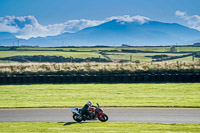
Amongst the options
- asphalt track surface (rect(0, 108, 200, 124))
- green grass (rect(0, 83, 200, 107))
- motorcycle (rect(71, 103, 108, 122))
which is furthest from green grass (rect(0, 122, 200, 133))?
green grass (rect(0, 83, 200, 107))

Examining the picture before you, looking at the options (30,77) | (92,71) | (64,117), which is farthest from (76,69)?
(64,117)

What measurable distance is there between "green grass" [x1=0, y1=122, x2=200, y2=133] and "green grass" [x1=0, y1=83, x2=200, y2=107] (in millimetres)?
7237

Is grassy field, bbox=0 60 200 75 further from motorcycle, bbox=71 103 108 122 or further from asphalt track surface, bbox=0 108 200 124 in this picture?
motorcycle, bbox=71 103 108 122

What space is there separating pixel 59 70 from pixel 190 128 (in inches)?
997

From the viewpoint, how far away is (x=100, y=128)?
16531 millimetres

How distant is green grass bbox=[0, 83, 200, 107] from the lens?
2570 centimetres

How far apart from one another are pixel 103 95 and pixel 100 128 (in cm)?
1314

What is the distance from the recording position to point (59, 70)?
39.4 metres

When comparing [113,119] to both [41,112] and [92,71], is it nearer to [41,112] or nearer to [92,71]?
[41,112]

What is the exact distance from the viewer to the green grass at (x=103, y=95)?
25703 mm

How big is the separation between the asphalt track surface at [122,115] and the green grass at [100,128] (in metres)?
1.64

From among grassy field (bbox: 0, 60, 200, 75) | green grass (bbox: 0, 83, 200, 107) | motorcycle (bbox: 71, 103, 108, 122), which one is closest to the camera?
motorcycle (bbox: 71, 103, 108, 122)

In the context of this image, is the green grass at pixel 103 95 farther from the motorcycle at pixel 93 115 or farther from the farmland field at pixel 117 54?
the farmland field at pixel 117 54

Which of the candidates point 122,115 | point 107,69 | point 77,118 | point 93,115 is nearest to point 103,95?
point 122,115
